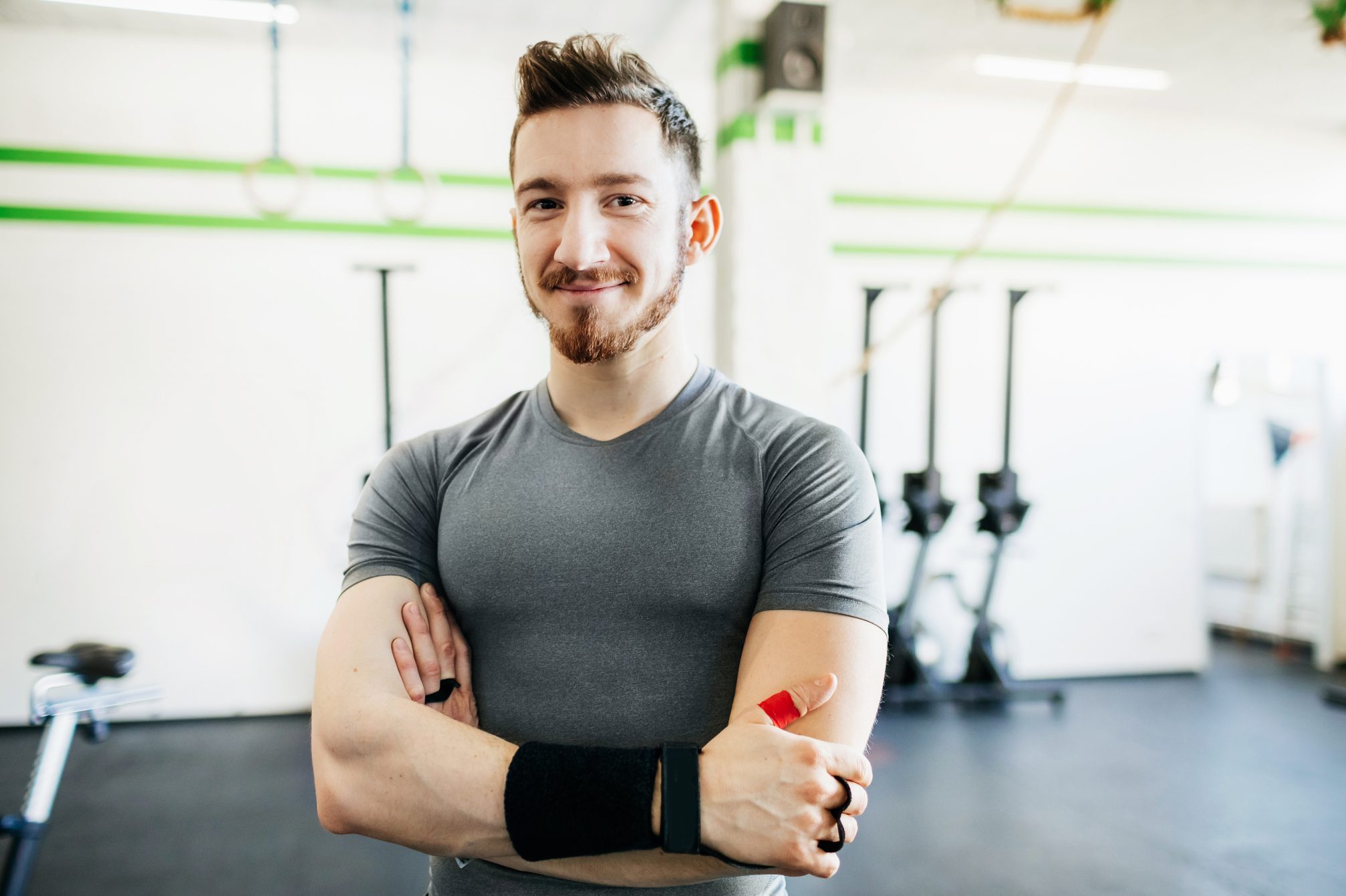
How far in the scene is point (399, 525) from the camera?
47.2 inches

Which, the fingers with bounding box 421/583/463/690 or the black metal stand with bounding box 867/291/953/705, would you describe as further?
the black metal stand with bounding box 867/291/953/705

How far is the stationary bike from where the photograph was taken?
2334 millimetres

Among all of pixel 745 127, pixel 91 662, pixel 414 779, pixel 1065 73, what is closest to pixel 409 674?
pixel 414 779

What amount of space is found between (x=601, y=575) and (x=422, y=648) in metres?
0.26

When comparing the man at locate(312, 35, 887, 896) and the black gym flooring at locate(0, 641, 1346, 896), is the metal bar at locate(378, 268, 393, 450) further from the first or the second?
the man at locate(312, 35, 887, 896)

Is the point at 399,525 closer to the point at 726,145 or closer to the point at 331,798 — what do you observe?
the point at 331,798

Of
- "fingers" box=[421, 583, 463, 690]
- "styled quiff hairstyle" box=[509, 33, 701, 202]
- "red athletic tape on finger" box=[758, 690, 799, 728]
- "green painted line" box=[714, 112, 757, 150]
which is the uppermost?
"green painted line" box=[714, 112, 757, 150]

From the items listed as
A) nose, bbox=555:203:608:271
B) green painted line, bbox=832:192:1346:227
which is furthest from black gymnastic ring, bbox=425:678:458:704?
green painted line, bbox=832:192:1346:227

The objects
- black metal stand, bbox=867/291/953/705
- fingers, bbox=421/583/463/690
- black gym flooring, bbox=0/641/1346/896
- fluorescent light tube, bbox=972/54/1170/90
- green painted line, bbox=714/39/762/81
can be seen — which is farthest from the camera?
fluorescent light tube, bbox=972/54/1170/90

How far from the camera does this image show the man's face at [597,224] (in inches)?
43.4

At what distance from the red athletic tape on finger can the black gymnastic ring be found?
42 centimetres

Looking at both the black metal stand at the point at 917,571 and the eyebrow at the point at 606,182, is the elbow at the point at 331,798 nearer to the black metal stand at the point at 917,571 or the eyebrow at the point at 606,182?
the eyebrow at the point at 606,182

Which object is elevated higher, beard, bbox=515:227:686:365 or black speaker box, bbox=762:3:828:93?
black speaker box, bbox=762:3:828:93

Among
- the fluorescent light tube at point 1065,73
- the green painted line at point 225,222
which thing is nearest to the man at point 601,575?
the green painted line at point 225,222
